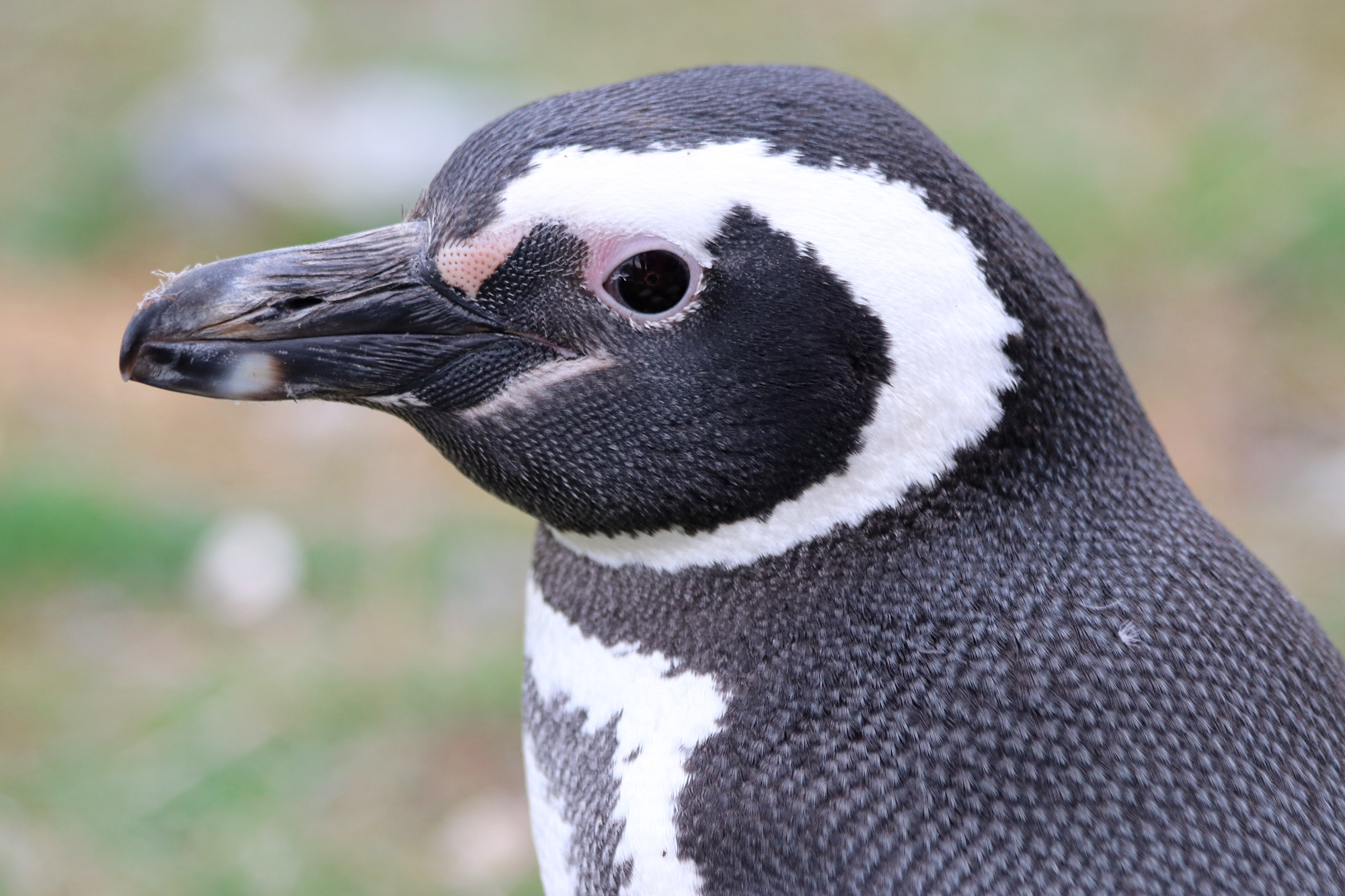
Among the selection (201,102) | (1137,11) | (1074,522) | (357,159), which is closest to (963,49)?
(1137,11)

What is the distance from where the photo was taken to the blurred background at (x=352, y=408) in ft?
8.05

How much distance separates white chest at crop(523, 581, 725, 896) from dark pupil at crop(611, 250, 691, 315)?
1.04 ft

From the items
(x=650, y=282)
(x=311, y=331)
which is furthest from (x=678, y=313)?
(x=311, y=331)

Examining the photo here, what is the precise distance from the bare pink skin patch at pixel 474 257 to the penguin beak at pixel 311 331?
1 cm

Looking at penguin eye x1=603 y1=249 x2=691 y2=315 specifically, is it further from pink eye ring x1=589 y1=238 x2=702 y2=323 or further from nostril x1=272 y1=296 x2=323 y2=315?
nostril x1=272 y1=296 x2=323 y2=315

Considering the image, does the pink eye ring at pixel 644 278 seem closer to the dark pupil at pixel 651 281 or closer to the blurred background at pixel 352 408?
the dark pupil at pixel 651 281

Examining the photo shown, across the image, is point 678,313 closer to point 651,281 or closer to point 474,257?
point 651,281

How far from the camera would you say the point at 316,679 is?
263 centimetres

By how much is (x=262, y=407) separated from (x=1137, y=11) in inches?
135

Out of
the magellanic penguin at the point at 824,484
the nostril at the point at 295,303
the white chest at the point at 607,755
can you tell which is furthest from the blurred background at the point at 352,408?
the nostril at the point at 295,303

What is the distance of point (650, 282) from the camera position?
1.21m

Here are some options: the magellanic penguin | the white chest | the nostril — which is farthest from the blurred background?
the nostril

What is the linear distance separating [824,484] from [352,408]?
8.51 feet

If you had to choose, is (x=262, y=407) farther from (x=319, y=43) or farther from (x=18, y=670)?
(x=319, y=43)
